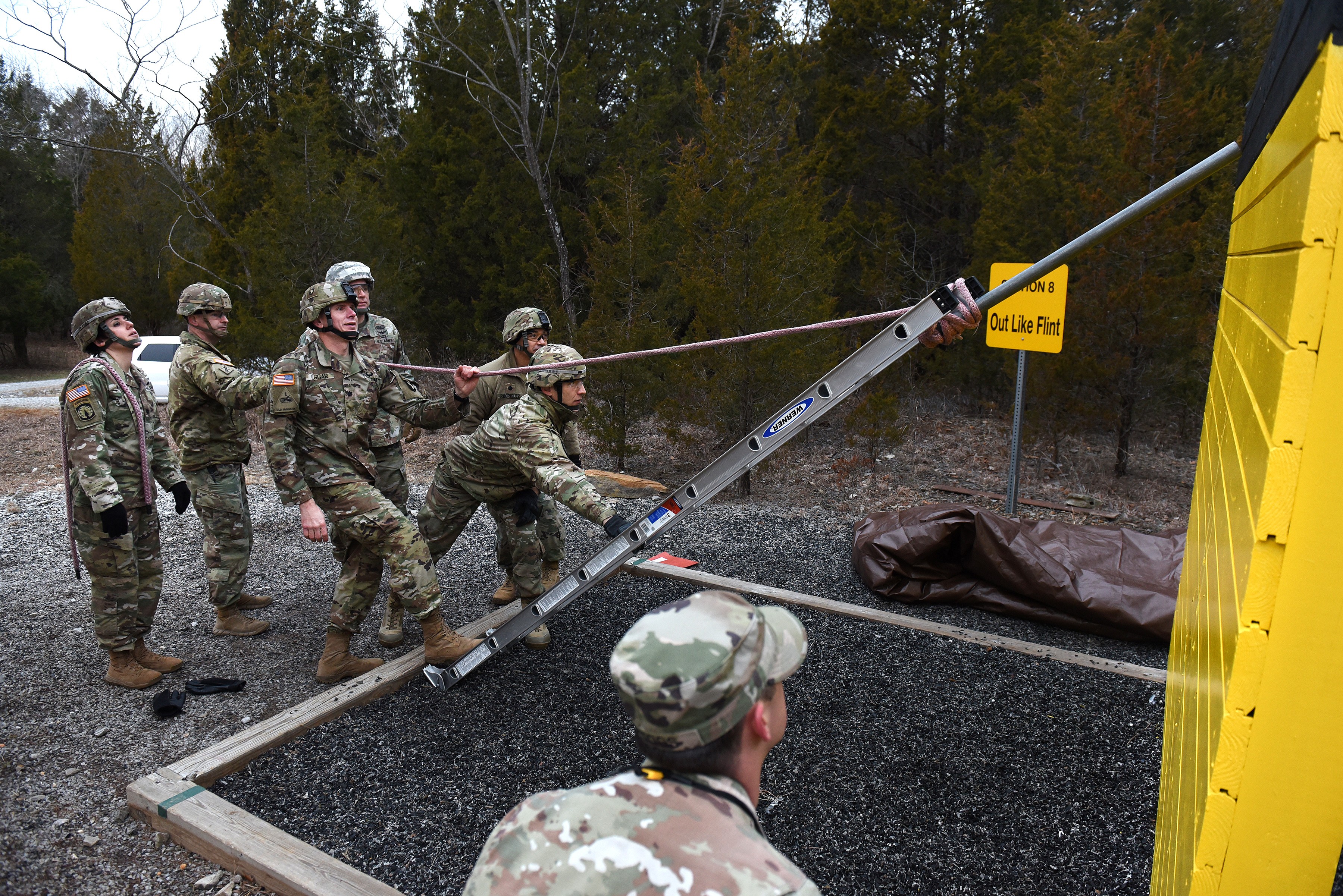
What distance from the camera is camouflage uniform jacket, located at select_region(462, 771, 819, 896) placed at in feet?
3.70

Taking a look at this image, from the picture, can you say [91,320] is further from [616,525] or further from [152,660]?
[616,525]

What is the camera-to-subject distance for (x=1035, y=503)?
8008mm

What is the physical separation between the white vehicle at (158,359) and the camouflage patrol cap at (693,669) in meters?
16.1

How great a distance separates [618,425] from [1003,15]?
9.32 meters

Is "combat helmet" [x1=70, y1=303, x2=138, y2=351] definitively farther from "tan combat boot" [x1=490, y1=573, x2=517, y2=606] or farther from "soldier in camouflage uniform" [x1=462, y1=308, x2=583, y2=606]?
"tan combat boot" [x1=490, y1=573, x2=517, y2=606]

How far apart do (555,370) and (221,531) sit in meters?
2.47

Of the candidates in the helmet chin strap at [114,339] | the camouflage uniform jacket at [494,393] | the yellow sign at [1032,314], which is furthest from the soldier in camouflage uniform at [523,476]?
the yellow sign at [1032,314]

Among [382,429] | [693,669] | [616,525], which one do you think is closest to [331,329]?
[382,429]

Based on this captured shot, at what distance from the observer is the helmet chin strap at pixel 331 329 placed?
4469 mm

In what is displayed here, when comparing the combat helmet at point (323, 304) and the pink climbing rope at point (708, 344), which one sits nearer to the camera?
the pink climbing rope at point (708, 344)

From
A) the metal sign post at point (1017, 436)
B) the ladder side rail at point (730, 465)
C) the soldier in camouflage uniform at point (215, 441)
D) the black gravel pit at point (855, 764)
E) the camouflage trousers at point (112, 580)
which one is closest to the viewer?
the black gravel pit at point (855, 764)

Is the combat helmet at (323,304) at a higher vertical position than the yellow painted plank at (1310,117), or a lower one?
lower

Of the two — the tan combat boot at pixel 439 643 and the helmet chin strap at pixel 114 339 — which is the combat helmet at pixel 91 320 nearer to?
the helmet chin strap at pixel 114 339

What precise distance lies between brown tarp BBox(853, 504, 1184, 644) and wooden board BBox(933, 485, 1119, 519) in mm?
2349
